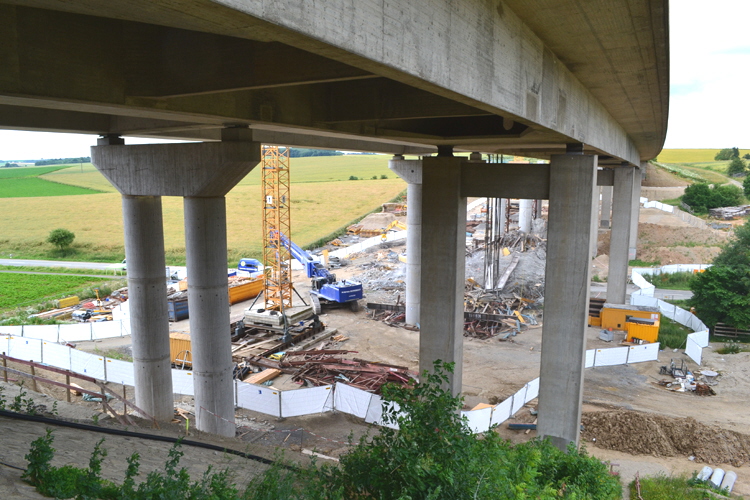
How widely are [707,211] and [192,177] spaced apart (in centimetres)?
7141

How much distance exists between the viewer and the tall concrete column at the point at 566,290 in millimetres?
14062

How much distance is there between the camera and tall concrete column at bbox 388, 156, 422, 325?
98.5 ft

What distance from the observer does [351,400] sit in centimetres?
1914

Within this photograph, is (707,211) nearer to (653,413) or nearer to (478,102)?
(653,413)

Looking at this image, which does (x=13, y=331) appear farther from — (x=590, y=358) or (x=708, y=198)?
(x=708, y=198)

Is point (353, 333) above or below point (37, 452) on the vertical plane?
below

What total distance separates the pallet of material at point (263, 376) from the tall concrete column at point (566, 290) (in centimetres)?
1159

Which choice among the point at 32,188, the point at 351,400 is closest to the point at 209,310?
the point at 351,400

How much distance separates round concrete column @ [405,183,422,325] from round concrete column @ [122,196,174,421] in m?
15.5

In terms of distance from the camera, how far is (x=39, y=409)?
12.3 m

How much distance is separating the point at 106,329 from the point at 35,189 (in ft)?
295

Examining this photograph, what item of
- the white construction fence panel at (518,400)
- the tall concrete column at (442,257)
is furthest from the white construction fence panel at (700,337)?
the tall concrete column at (442,257)

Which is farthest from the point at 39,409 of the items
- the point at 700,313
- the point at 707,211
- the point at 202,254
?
the point at 707,211

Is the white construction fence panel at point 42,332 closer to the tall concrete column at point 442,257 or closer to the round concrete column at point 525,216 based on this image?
the tall concrete column at point 442,257
